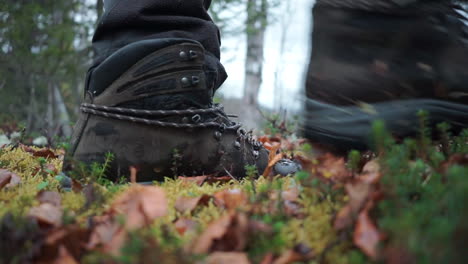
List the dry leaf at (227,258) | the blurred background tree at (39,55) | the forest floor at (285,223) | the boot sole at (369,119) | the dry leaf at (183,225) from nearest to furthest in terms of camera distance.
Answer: the forest floor at (285,223) → the dry leaf at (227,258) → the dry leaf at (183,225) → the boot sole at (369,119) → the blurred background tree at (39,55)

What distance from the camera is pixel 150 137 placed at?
64.7 inches

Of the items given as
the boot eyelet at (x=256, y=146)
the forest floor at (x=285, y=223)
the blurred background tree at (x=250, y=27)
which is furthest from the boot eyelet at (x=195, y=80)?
the blurred background tree at (x=250, y=27)

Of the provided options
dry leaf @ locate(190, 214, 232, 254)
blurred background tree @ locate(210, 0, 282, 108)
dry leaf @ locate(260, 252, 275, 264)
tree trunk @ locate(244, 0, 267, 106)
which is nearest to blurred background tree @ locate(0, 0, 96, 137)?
blurred background tree @ locate(210, 0, 282, 108)

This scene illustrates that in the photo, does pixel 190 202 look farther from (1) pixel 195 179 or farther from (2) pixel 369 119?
(2) pixel 369 119

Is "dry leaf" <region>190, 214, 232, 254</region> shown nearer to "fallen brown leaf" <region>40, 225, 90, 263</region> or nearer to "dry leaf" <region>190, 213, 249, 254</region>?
"dry leaf" <region>190, 213, 249, 254</region>

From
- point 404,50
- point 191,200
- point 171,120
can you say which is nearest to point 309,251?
point 191,200

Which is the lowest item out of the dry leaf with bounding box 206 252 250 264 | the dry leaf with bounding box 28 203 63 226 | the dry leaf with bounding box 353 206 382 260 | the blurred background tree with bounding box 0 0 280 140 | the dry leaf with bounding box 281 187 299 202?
the blurred background tree with bounding box 0 0 280 140

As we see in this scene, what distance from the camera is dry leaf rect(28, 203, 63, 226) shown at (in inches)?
38.6

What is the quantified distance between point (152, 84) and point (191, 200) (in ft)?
2.06

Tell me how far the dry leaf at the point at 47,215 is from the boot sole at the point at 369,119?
2.83 ft

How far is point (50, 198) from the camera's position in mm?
1217

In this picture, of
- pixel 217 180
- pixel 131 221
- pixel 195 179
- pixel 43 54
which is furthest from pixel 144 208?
pixel 43 54

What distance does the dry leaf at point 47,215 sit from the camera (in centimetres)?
98

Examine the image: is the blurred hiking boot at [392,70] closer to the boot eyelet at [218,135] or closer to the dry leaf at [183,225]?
the boot eyelet at [218,135]
